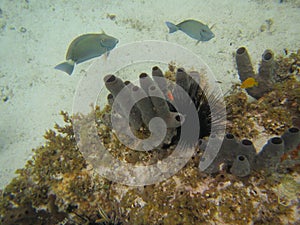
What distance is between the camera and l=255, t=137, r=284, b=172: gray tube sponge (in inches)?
83.2

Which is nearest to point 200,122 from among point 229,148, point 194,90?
point 194,90

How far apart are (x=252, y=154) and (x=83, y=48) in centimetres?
304

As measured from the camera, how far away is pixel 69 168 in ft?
10.5

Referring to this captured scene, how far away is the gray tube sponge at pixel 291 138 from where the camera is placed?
7.10ft

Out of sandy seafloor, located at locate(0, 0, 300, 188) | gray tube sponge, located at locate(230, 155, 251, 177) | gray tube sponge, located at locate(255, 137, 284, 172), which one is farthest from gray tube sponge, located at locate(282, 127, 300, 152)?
sandy seafloor, located at locate(0, 0, 300, 188)

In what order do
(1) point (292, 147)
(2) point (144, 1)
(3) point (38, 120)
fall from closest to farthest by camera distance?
(1) point (292, 147) < (3) point (38, 120) < (2) point (144, 1)

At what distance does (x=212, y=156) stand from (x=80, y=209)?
2.07m

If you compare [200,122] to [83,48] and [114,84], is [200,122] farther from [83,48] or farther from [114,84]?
[83,48]

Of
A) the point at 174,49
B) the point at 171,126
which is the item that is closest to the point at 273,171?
the point at 171,126

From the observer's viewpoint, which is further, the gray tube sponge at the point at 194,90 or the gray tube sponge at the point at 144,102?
the gray tube sponge at the point at 194,90

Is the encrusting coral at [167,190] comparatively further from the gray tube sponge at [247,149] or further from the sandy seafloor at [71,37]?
the sandy seafloor at [71,37]

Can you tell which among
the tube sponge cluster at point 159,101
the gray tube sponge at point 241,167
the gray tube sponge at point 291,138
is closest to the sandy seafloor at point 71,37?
the tube sponge cluster at point 159,101

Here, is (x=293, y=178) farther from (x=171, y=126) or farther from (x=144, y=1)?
(x=144, y=1)

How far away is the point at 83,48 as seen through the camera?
3.48m
